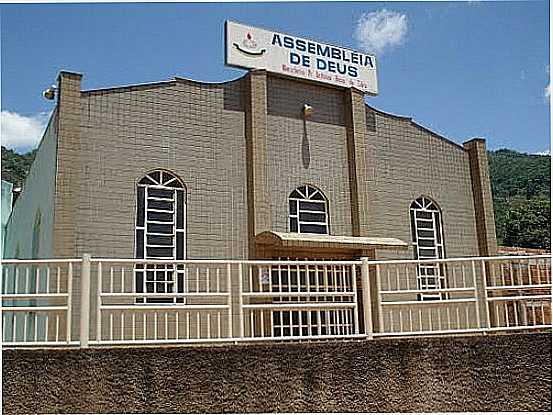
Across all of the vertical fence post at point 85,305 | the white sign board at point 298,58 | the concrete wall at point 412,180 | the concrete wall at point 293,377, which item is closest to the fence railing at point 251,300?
the vertical fence post at point 85,305

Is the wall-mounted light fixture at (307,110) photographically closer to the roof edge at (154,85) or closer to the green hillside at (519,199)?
the roof edge at (154,85)

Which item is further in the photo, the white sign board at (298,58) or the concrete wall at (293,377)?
the white sign board at (298,58)

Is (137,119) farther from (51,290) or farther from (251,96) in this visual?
(51,290)

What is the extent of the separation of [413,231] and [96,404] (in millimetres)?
6914

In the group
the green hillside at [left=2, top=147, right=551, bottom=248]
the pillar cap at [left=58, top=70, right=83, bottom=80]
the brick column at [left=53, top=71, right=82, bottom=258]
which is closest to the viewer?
the brick column at [left=53, top=71, right=82, bottom=258]

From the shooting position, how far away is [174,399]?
5188 mm

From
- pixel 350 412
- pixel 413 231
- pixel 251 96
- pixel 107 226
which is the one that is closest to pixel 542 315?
pixel 413 231

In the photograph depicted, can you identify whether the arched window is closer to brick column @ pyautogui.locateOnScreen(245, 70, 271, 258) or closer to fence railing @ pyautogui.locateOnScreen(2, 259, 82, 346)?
brick column @ pyautogui.locateOnScreen(245, 70, 271, 258)

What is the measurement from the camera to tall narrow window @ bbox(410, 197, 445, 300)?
1070cm

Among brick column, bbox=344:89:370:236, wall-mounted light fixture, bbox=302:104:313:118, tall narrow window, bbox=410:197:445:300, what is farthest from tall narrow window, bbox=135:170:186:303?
tall narrow window, bbox=410:197:445:300

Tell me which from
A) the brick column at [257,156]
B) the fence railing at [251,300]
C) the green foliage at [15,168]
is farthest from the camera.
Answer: the green foliage at [15,168]

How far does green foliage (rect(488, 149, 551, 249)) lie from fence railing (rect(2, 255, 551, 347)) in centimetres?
1578

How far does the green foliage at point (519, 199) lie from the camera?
83.9 ft

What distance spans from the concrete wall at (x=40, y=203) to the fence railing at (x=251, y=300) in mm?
627
